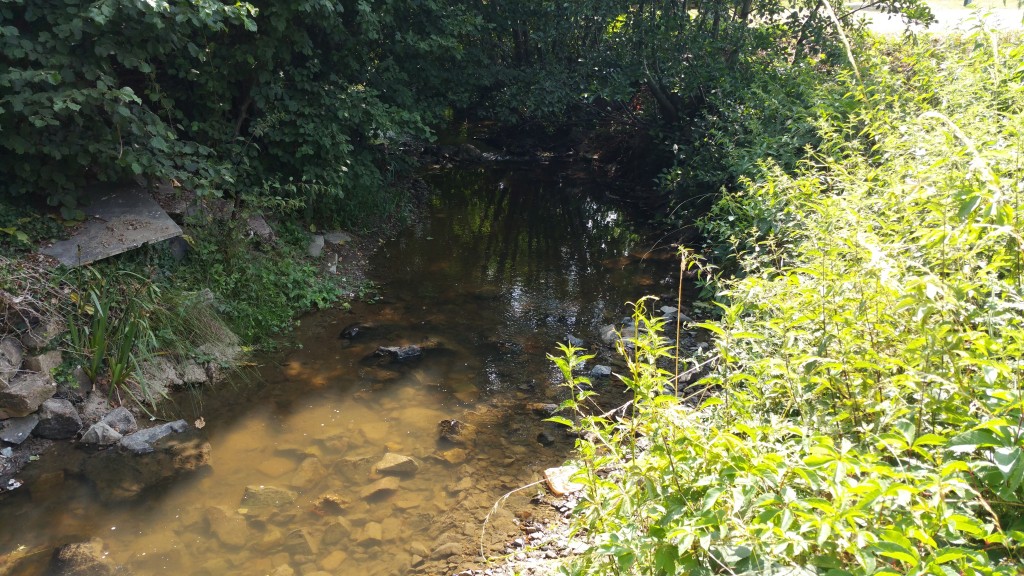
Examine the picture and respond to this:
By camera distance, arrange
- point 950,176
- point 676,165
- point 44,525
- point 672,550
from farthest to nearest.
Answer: point 676,165
point 44,525
point 950,176
point 672,550

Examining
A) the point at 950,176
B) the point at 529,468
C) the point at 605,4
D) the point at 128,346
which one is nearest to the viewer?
the point at 950,176

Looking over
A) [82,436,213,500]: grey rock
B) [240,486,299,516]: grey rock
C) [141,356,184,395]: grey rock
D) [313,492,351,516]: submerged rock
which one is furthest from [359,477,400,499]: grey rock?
[141,356,184,395]: grey rock

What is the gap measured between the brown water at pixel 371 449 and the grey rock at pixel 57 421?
0.12 m

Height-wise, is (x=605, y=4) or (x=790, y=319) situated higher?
(x=605, y=4)

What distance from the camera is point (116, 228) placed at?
18.6 feet

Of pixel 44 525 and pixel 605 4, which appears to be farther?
pixel 605 4

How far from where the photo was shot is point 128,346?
5.02 metres

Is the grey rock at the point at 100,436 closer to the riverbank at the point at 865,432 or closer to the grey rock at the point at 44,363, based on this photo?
the grey rock at the point at 44,363

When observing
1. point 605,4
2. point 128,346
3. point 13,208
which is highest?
point 605,4

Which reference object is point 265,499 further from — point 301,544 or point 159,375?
point 159,375

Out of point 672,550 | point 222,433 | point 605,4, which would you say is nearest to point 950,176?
point 672,550

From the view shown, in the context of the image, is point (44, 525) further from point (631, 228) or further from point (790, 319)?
point (631, 228)

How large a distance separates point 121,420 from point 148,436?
28 cm

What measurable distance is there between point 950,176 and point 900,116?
3.30 meters
